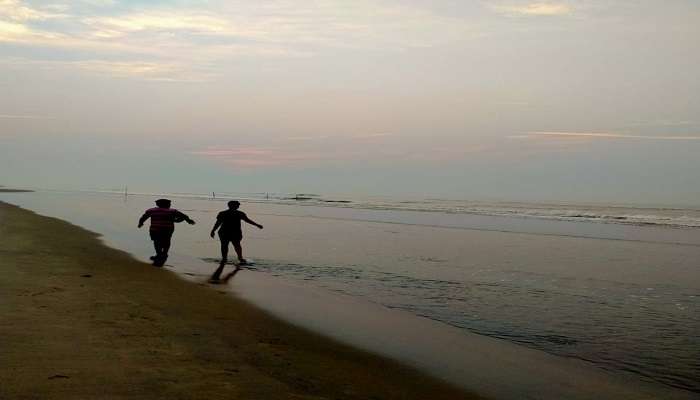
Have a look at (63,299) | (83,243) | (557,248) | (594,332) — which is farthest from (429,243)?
(63,299)

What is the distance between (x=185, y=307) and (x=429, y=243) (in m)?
17.3

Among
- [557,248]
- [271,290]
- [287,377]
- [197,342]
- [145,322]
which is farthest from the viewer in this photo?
[557,248]

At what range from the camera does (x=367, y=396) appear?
5.69 metres

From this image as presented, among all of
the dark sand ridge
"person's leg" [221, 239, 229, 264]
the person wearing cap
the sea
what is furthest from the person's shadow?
the dark sand ridge

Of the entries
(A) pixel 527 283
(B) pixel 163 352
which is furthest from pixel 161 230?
(B) pixel 163 352

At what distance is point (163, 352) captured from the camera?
632cm

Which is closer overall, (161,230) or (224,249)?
(161,230)

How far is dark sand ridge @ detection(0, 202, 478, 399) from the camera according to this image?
16.9ft

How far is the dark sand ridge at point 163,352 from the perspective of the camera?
202 inches

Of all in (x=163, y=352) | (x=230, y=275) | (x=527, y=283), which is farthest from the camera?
(x=230, y=275)

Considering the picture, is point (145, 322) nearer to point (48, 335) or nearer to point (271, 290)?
point (48, 335)

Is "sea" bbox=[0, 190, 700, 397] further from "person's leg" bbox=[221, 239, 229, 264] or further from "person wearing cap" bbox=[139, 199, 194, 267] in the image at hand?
"person wearing cap" bbox=[139, 199, 194, 267]

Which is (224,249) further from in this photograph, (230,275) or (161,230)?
(230,275)

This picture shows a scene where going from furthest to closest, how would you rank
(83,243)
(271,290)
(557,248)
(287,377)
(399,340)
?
(557,248) < (83,243) < (271,290) < (399,340) < (287,377)
